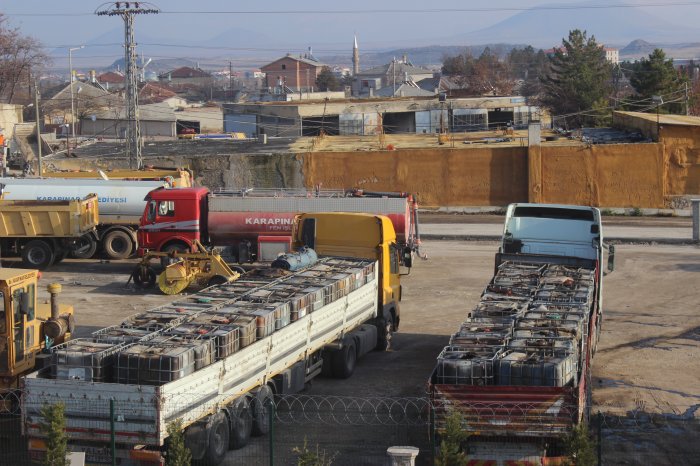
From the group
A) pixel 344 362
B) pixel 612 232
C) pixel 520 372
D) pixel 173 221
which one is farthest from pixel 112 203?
pixel 520 372

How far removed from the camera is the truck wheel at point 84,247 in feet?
110

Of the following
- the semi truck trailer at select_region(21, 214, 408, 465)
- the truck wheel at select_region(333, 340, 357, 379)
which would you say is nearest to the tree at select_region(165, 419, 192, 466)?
→ the semi truck trailer at select_region(21, 214, 408, 465)

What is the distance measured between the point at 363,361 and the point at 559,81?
72.3 metres

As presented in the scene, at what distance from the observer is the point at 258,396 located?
15.8 meters

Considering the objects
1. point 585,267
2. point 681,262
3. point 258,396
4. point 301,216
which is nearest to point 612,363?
point 585,267

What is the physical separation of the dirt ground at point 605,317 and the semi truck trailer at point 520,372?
190cm

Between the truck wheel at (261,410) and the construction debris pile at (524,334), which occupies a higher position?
the construction debris pile at (524,334)

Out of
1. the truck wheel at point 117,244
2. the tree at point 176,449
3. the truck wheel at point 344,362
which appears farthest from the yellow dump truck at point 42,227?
the tree at point 176,449

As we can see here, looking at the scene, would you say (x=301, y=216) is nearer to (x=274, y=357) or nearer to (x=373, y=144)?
(x=274, y=357)

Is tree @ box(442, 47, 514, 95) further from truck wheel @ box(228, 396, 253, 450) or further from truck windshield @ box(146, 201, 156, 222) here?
truck wheel @ box(228, 396, 253, 450)

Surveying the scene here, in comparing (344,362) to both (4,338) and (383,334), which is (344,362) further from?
(4,338)

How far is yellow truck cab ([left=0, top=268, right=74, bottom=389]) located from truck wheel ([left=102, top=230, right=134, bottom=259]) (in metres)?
17.4

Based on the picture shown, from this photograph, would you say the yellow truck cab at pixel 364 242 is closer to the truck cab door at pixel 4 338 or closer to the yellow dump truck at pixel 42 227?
the truck cab door at pixel 4 338

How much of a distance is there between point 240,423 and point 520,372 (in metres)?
4.23
